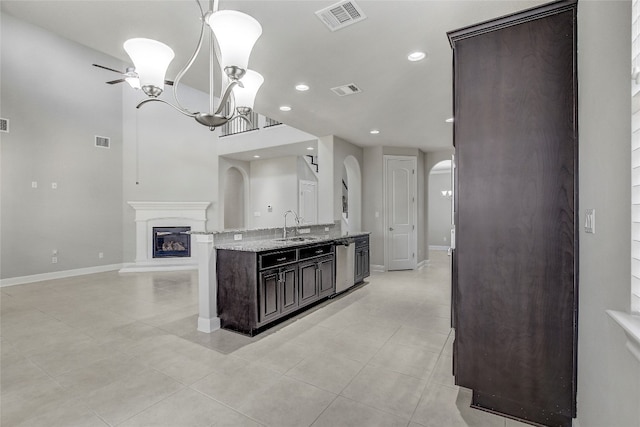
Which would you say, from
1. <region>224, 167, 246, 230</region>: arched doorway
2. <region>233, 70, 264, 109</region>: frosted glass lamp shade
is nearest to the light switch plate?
<region>233, 70, 264, 109</region>: frosted glass lamp shade

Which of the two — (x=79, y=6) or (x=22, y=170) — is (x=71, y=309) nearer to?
(x=22, y=170)

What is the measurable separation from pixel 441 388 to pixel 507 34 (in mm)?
2421

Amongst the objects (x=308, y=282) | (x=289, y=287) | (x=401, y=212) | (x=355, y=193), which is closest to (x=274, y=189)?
(x=355, y=193)

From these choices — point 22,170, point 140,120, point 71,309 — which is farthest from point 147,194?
point 71,309

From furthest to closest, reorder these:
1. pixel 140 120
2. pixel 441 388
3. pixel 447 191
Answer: pixel 447 191 → pixel 140 120 → pixel 441 388

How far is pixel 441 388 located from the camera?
7.39 ft

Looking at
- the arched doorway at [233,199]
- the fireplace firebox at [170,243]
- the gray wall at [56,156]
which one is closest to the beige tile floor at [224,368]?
the gray wall at [56,156]

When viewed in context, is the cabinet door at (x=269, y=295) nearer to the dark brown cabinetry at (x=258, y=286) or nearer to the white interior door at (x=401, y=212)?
the dark brown cabinetry at (x=258, y=286)

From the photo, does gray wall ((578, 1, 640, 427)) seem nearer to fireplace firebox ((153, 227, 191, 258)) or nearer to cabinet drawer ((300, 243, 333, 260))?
cabinet drawer ((300, 243, 333, 260))

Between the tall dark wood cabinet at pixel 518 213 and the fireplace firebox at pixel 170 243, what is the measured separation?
6561 millimetres

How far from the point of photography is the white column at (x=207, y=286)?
10.9ft

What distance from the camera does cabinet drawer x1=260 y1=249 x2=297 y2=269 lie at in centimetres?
324

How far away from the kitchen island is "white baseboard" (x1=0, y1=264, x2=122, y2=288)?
15.7 feet

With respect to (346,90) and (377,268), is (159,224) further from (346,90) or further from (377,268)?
(346,90)
